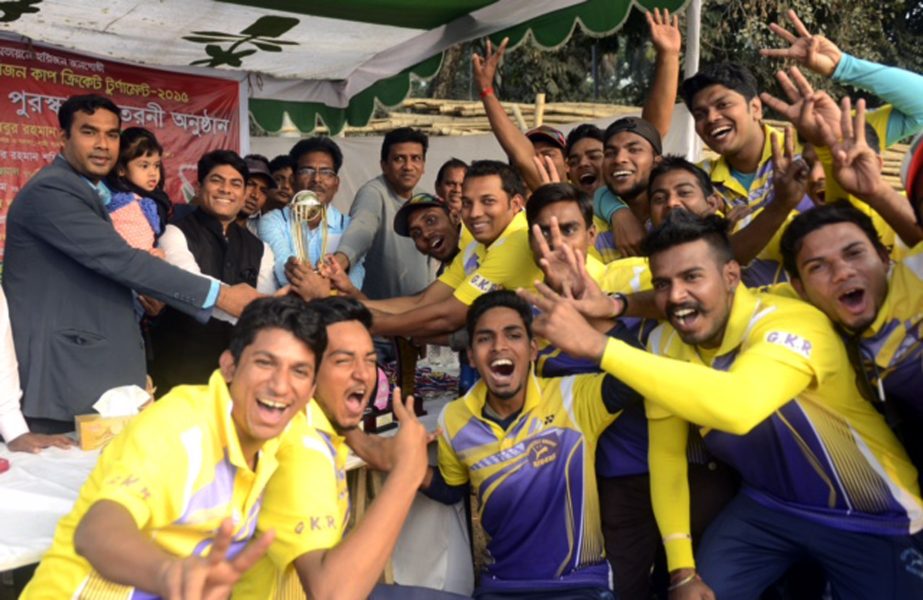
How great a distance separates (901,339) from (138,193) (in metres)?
3.18

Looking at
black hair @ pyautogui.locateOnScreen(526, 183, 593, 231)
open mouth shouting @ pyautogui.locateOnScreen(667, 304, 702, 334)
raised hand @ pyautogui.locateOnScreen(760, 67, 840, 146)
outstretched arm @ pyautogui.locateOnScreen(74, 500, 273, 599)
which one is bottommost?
outstretched arm @ pyautogui.locateOnScreen(74, 500, 273, 599)

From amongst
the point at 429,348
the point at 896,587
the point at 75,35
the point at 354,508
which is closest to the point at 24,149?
the point at 75,35

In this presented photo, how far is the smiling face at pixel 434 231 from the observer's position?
4250 mm

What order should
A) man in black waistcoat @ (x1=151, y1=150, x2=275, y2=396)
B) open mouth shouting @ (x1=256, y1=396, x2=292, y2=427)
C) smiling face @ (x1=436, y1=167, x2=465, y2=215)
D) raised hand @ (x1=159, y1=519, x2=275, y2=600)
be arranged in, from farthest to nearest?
smiling face @ (x1=436, y1=167, x2=465, y2=215), man in black waistcoat @ (x1=151, y1=150, x2=275, y2=396), open mouth shouting @ (x1=256, y1=396, x2=292, y2=427), raised hand @ (x1=159, y1=519, x2=275, y2=600)

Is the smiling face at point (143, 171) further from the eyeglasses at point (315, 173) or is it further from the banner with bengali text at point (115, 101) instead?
the banner with bengali text at point (115, 101)

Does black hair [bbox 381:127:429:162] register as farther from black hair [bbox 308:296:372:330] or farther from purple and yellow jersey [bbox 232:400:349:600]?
purple and yellow jersey [bbox 232:400:349:600]

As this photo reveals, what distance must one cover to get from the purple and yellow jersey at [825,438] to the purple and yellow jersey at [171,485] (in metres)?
1.37

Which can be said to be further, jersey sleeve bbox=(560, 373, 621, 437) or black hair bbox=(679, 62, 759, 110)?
black hair bbox=(679, 62, 759, 110)

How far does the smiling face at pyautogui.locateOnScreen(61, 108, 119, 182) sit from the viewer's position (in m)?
3.34

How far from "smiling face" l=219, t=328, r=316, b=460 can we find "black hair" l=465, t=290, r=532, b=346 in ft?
3.01

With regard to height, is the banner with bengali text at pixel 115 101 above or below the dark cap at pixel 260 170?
above

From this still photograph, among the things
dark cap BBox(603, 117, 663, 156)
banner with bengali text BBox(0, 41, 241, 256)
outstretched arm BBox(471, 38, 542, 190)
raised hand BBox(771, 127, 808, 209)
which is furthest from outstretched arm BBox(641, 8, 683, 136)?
banner with bengali text BBox(0, 41, 241, 256)

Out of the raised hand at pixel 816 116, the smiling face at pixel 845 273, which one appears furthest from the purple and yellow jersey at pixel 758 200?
the smiling face at pixel 845 273

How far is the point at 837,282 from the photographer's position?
8.34 ft
